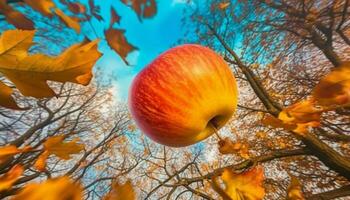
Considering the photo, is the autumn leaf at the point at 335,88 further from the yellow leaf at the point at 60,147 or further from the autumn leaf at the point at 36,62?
the yellow leaf at the point at 60,147

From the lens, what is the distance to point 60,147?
946 millimetres

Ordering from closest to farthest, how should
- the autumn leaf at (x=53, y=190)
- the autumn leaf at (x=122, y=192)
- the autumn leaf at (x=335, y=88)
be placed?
the autumn leaf at (x=53, y=190) < the autumn leaf at (x=122, y=192) < the autumn leaf at (x=335, y=88)

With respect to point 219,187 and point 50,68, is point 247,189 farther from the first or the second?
point 50,68

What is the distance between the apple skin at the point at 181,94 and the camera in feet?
3.73

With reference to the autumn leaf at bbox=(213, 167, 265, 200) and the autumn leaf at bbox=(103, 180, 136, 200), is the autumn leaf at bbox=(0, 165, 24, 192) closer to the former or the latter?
the autumn leaf at bbox=(103, 180, 136, 200)

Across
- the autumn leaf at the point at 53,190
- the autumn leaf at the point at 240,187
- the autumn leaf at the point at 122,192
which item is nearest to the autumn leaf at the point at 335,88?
the autumn leaf at the point at 240,187

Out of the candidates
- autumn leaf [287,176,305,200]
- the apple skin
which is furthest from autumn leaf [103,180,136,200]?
autumn leaf [287,176,305,200]

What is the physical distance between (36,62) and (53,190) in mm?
247

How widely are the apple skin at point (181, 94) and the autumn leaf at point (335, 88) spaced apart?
15.9 inches

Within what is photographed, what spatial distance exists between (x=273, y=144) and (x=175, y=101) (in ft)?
20.0

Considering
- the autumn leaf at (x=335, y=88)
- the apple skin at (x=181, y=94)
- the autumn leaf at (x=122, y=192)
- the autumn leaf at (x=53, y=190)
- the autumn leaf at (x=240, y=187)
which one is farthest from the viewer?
the apple skin at (x=181, y=94)

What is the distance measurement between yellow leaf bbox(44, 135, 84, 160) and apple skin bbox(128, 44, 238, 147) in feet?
1.10

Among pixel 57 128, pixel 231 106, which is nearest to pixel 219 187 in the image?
pixel 231 106

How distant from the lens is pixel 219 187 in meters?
0.86
